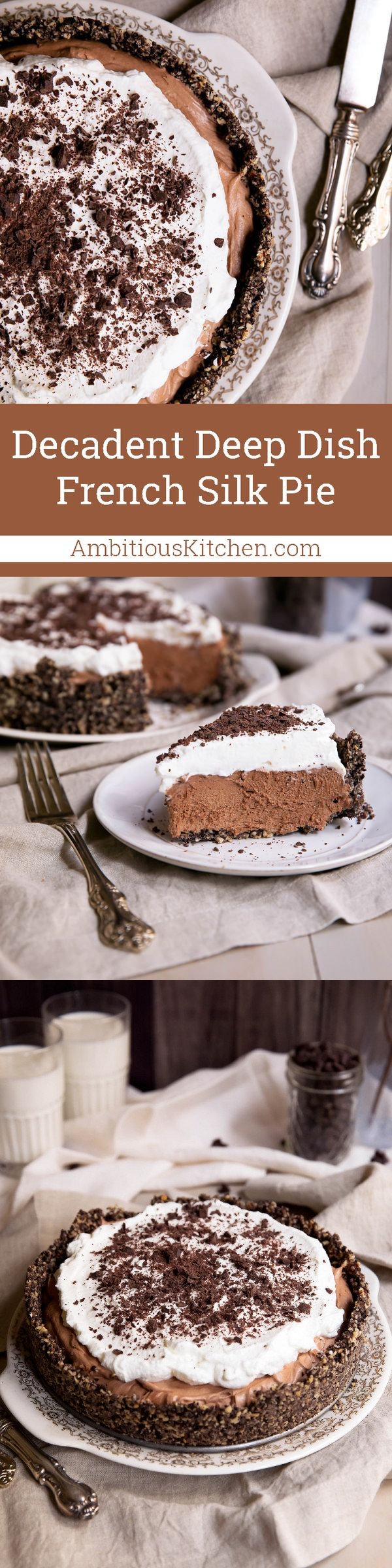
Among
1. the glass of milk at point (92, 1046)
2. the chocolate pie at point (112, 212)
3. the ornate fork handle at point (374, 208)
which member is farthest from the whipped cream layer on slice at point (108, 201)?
the glass of milk at point (92, 1046)

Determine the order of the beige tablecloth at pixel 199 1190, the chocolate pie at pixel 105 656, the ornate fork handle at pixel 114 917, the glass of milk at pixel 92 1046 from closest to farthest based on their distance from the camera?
1. the ornate fork handle at pixel 114 917
2. the beige tablecloth at pixel 199 1190
3. the chocolate pie at pixel 105 656
4. the glass of milk at pixel 92 1046

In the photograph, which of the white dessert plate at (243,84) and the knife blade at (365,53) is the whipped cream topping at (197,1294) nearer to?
the white dessert plate at (243,84)

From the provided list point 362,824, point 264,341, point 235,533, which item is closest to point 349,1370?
point 362,824

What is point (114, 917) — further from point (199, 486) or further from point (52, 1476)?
point (52, 1476)

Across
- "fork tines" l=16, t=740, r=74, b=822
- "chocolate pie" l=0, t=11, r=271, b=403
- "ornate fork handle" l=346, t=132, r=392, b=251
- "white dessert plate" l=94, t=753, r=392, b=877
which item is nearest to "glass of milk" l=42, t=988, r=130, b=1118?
"fork tines" l=16, t=740, r=74, b=822

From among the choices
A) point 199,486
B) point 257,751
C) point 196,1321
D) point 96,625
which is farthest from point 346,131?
point 196,1321

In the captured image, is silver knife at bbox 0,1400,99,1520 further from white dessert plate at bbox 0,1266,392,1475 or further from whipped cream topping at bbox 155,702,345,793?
whipped cream topping at bbox 155,702,345,793
